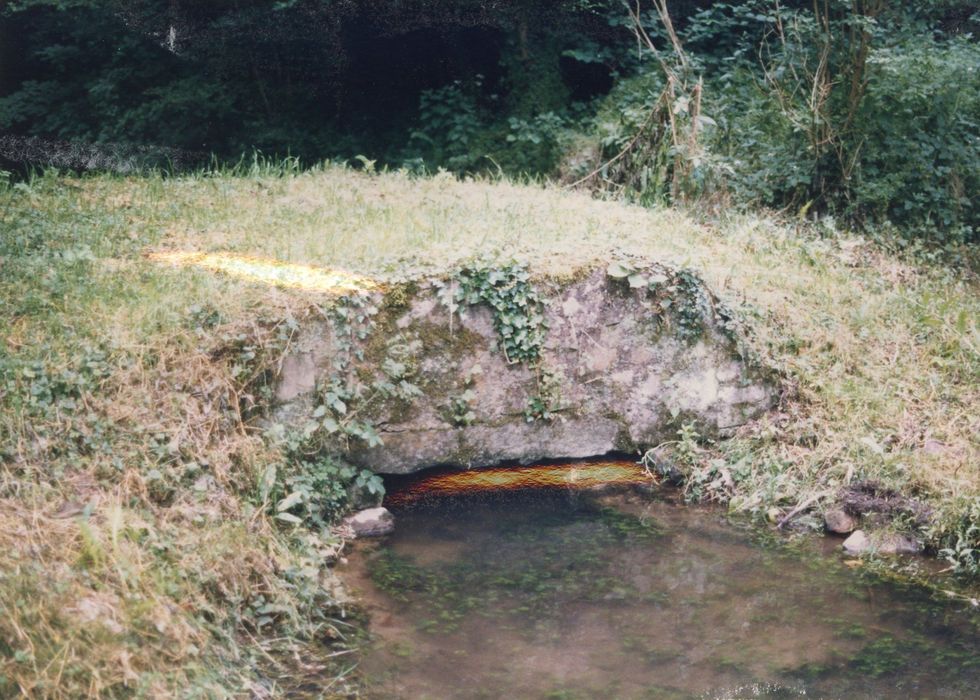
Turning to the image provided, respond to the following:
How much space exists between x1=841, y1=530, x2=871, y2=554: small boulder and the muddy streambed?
14 centimetres

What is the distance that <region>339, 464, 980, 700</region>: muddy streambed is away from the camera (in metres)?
4.25

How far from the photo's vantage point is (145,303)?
553cm

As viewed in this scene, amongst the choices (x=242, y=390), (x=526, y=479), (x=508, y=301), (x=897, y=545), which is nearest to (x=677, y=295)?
(x=508, y=301)

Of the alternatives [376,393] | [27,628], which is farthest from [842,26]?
[27,628]

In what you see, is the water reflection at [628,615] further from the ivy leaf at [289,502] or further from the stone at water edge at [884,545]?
the ivy leaf at [289,502]

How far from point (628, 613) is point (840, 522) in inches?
71.2

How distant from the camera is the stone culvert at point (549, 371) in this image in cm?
595

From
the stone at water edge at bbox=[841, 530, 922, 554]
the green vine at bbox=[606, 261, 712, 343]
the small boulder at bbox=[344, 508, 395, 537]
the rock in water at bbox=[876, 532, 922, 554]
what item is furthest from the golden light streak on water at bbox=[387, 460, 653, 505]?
the rock in water at bbox=[876, 532, 922, 554]

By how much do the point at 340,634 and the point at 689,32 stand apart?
961cm

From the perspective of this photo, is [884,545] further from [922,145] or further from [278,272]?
[922,145]

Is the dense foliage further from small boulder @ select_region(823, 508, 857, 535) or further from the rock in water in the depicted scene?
the rock in water

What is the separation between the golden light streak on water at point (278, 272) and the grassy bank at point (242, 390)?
12cm

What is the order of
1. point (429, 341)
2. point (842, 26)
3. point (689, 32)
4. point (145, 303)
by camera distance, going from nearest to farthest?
point (145, 303), point (429, 341), point (842, 26), point (689, 32)

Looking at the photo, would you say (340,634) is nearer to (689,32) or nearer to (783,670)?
(783,670)
